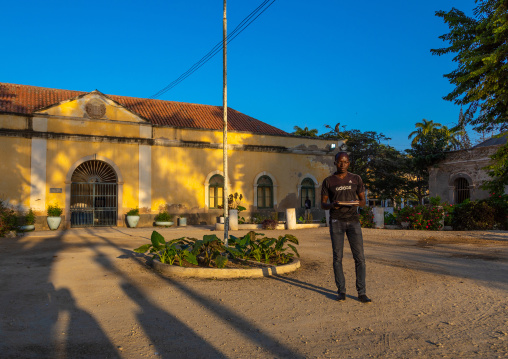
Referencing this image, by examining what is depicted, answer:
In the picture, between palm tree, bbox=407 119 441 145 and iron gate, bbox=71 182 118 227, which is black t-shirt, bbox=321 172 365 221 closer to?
iron gate, bbox=71 182 118 227

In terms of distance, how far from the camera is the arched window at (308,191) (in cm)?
2350

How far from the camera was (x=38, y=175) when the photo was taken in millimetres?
17188

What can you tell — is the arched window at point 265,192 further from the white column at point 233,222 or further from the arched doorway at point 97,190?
the arched doorway at point 97,190

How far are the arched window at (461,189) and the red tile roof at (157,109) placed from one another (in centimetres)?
1391

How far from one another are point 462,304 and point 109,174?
17424mm

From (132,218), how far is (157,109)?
7.21m

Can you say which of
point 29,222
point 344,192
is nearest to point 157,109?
point 29,222

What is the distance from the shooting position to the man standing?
4738 millimetres

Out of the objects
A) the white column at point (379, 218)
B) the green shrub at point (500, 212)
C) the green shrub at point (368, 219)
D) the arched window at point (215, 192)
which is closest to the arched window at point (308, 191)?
the arched window at point (215, 192)

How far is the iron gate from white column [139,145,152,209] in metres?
1.23

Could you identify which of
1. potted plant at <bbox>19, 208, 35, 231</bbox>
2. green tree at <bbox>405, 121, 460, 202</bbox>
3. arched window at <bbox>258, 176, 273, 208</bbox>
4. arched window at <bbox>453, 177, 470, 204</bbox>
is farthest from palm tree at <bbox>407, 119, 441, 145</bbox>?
potted plant at <bbox>19, 208, 35, 231</bbox>

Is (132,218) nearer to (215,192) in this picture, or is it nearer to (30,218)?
(30,218)

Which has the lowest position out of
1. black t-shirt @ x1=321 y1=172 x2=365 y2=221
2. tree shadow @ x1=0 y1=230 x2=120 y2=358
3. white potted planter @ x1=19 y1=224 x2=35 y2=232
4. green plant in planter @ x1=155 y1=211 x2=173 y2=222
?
tree shadow @ x1=0 y1=230 x2=120 y2=358

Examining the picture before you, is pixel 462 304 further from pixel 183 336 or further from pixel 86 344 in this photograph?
pixel 86 344
